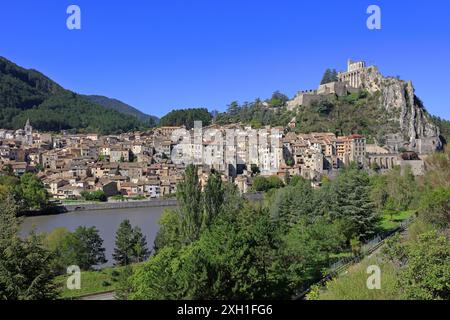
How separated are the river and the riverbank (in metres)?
0.94

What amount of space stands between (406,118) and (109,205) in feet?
101

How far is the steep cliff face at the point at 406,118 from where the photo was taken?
46031 mm

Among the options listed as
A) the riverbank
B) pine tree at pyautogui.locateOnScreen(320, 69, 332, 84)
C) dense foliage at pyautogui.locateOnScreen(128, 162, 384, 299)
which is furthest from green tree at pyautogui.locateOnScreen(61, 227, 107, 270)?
pine tree at pyautogui.locateOnScreen(320, 69, 332, 84)

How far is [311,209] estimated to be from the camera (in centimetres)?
1530

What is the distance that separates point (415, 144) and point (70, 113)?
5266 cm

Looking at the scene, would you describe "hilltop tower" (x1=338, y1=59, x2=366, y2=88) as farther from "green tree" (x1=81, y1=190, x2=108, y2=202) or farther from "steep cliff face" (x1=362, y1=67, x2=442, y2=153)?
"green tree" (x1=81, y1=190, x2=108, y2=202)

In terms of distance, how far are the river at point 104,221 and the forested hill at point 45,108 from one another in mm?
38302

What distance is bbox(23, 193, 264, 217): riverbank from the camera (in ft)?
96.8

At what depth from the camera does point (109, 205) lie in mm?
31234

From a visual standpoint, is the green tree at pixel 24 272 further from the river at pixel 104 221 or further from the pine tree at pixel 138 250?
the river at pixel 104 221

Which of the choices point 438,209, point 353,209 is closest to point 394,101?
point 353,209

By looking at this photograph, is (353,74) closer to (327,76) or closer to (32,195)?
(327,76)
